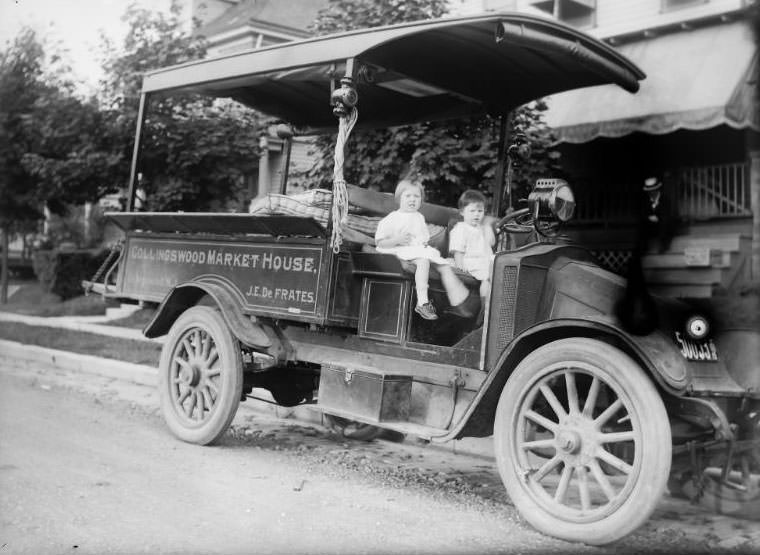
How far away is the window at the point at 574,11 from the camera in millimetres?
14531

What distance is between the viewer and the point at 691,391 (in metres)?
3.78

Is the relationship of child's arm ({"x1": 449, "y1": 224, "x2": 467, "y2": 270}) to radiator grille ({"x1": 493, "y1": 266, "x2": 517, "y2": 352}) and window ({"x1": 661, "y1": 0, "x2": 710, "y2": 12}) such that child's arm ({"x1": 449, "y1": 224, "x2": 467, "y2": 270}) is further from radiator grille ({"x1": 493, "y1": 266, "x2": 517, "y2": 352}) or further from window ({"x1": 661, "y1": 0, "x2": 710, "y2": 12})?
window ({"x1": 661, "y1": 0, "x2": 710, "y2": 12})

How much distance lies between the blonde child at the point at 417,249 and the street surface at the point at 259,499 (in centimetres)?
109

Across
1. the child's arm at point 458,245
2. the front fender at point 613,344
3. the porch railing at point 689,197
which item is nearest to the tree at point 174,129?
the porch railing at point 689,197

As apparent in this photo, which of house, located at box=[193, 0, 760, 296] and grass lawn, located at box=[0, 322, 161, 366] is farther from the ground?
house, located at box=[193, 0, 760, 296]

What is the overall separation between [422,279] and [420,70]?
68.2 inches

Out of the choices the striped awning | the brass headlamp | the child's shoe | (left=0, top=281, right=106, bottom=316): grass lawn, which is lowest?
(left=0, top=281, right=106, bottom=316): grass lawn

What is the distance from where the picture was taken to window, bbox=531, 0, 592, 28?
1453 cm

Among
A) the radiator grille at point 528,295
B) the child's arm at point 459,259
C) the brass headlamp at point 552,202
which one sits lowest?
the radiator grille at point 528,295

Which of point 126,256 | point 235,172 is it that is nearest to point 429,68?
point 126,256

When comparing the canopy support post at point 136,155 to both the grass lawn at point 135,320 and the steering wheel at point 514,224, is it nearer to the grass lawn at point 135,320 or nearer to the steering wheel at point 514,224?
the steering wheel at point 514,224

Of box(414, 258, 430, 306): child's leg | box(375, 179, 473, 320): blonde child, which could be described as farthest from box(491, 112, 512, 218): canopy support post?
box(414, 258, 430, 306): child's leg

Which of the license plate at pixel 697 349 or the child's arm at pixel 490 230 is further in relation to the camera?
the child's arm at pixel 490 230

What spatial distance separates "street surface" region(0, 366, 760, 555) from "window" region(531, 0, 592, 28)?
10.7m
